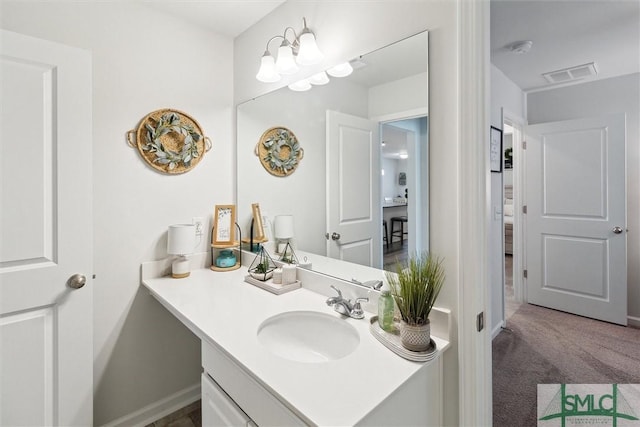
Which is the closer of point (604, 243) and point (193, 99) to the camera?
point (193, 99)

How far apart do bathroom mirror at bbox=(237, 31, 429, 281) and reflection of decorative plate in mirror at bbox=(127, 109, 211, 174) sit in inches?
12.4

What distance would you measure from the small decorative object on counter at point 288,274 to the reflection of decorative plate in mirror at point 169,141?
0.90 meters

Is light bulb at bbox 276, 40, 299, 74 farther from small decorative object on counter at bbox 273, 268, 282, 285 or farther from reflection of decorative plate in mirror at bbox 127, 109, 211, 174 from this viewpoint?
small decorative object on counter at bbox 273, 268, 282, 285

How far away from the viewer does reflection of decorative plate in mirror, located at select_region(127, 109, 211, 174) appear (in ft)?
5.70

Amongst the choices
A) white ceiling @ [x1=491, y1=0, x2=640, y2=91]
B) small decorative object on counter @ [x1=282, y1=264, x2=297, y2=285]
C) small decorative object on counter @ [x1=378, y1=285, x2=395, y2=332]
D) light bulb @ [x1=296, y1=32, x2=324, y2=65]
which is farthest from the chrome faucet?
white ceiling @ [x1=491, y1=0, x2=640, y2=91]

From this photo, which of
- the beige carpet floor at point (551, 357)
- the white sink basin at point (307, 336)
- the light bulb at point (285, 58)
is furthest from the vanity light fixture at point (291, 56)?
the beige carpet floor at point (551, 357)

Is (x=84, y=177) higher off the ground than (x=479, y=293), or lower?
higher

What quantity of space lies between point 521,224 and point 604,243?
0.72 meters

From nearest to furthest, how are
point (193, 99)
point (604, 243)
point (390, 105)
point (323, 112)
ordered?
1. point (390, 105)
2. point (323, 112)
3. point (193, 99)
4. point (604, 243)

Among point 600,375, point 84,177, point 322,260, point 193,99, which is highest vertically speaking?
point 193,99

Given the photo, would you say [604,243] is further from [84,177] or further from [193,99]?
[84,177]

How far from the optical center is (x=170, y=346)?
1896mm

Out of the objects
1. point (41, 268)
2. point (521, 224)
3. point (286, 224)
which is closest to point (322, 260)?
point (286, 224)

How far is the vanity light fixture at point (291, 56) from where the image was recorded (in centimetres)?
148
